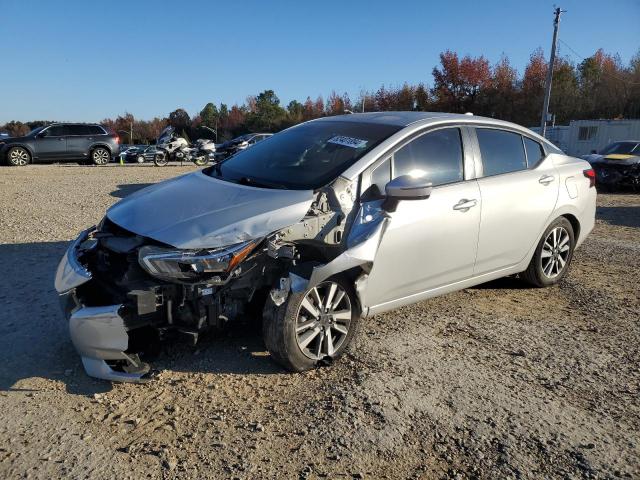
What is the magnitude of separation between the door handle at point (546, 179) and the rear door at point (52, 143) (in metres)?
18.8

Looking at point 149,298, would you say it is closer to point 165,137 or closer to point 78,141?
point 78,141

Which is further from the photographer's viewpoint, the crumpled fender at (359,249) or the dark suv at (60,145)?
the dark suv at (60,145)

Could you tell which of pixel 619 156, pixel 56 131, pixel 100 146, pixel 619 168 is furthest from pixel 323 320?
pixel 100 146

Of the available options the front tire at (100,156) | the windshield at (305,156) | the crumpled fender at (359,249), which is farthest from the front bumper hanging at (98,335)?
the front tire at (100,156)

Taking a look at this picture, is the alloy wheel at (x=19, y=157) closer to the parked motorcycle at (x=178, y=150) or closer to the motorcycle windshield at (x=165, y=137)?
the parked motorcycle at (x=178, y=150)

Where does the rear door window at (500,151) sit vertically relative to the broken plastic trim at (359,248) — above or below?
above

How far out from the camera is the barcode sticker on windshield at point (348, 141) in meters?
4.04

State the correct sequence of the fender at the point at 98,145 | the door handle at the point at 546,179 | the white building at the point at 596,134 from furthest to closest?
the white building at the point at 596,134
the fender at the point at 98,145
the door handle at the point at 546,179

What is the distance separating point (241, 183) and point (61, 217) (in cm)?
568

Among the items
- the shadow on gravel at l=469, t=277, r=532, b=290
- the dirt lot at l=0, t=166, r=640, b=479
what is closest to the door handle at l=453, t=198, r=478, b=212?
the dirt lot at l=0, t=166, r=640, b=479

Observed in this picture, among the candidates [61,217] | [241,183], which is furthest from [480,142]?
[61,217]

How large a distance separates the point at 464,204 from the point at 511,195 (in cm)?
67

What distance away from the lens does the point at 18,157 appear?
18969 mm

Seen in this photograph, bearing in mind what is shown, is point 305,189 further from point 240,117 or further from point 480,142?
point 240,117
